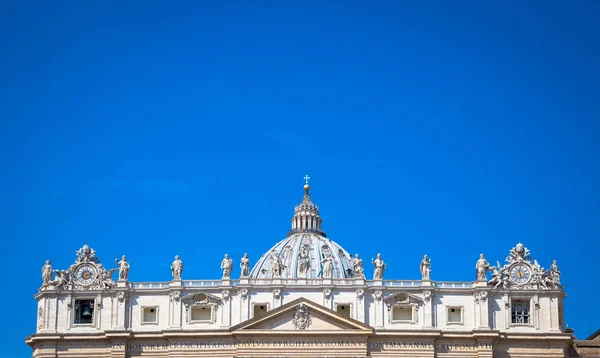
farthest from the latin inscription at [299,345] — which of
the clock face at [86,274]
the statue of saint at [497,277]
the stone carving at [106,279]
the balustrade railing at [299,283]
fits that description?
the clock face at [86,274]

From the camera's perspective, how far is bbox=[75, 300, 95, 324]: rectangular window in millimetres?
133000

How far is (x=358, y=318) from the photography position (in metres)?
130

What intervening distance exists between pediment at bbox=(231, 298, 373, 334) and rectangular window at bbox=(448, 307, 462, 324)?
322 inches

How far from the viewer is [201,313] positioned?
13200 cm

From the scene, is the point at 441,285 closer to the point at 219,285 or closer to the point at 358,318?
the point at 358,318

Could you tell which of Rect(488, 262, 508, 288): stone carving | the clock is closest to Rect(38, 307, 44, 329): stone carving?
Rect(488, 262, 508, 288): stone carving

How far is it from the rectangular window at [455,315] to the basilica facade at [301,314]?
9cm

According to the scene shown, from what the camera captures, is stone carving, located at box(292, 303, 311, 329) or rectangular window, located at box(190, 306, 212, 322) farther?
rectangular window, located at box(190, 306, 212, 322)

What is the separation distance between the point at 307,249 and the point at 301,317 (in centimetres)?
4977

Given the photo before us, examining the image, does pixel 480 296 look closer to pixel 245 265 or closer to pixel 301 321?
pixel 301 321

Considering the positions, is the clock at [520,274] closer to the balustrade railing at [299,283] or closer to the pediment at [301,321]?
the balustrade railing at [299,283]

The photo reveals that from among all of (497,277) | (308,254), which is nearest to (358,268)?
(497,277)

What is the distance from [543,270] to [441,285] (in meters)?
9.70

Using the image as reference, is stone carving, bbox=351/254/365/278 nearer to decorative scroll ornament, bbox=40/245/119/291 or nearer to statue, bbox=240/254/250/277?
statue, bbox=240/254/250/277
